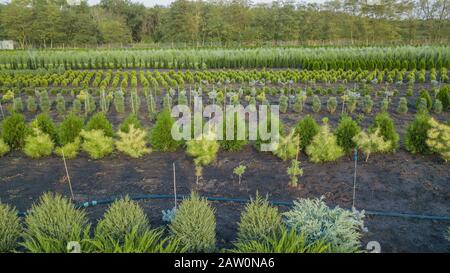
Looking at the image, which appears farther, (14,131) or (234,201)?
(14,131)

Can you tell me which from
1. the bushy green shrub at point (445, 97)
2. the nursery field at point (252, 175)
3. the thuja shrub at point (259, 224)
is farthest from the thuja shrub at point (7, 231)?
the bushy green shrub at point (445, 97)

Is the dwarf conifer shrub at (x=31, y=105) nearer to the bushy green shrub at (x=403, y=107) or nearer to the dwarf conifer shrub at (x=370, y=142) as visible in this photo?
the dwarf conifer shrub at (x=370, y=142)

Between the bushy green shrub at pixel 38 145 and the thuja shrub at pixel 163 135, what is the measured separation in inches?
79.8

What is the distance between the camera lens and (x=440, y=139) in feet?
22.0

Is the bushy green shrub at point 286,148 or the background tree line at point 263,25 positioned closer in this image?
the bushy green shrub at point 286,148

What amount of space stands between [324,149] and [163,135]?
3197 millimetres

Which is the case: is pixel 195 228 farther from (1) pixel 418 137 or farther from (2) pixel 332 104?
(2) pixel 332 104

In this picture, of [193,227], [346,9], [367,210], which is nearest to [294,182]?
[367,210]

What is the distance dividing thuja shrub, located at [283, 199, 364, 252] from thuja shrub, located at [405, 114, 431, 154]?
3815mm

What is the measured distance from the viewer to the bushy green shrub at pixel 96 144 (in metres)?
6.87

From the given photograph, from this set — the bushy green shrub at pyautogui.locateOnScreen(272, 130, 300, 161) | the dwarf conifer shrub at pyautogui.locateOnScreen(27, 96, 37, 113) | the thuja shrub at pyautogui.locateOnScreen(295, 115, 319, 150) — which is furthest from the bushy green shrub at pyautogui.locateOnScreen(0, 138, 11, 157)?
the thuja shrub at pyautogui.locateOnScreen(295, 115, 319, 150)

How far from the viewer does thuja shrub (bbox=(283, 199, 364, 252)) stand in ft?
12.2

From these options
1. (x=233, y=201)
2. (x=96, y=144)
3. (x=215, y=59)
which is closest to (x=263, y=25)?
(x=215, y=59)

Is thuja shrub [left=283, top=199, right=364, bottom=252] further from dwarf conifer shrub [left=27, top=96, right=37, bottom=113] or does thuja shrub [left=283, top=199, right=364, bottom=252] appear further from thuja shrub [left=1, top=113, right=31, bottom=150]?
dwarf conifer shrub [left=27, top=96, right=37, bottom=113]
